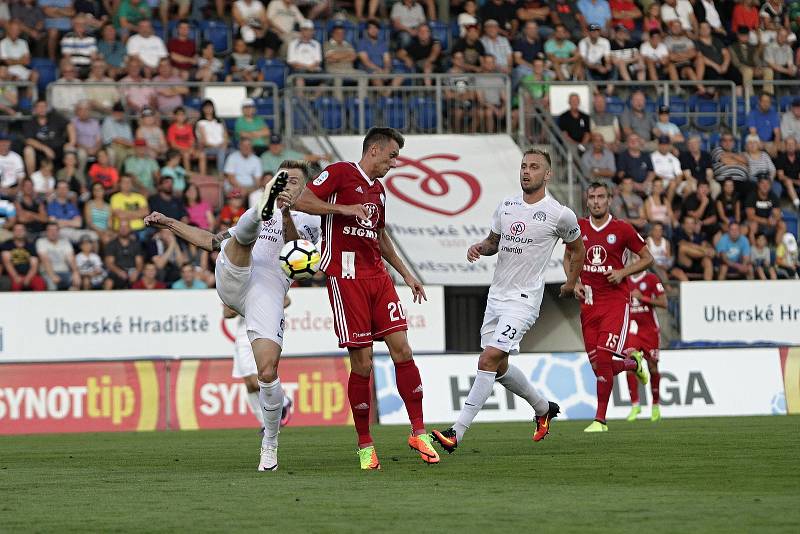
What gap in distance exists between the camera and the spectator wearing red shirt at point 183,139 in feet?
84.5

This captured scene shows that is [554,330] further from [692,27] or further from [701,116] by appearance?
[692,27]

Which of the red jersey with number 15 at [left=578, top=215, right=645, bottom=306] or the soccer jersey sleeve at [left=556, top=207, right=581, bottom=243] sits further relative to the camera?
the red jersey with number 15 at [left=578, top=215, right=645, bottom=306]

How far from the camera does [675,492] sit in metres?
9.28

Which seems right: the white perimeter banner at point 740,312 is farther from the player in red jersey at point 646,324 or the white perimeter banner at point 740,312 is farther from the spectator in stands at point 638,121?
the spectator in stands at point 638,121

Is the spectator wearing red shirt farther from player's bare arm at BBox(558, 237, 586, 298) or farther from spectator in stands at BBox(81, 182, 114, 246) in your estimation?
player's bare arm at BBox(558, 237, 586, 298)

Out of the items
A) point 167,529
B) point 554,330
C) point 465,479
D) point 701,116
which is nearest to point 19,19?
point 554,330

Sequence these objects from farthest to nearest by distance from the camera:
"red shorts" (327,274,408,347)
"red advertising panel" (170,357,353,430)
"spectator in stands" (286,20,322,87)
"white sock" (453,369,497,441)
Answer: "spectator in stands" (286,20,322,87) < "red advertising panel" (170,357,353,430) < "white sock" (453,369,497,441) < "red shorts" (327,274,408,347)

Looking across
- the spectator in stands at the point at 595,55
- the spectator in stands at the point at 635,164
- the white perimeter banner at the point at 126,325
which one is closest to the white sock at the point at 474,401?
the white perimeter banner at the point at 126,325

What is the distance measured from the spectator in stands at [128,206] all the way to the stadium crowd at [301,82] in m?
0.03

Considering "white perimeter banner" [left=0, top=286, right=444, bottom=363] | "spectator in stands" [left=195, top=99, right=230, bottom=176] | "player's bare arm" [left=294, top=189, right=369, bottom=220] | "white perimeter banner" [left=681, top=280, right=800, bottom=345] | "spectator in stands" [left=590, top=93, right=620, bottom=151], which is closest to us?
"player's bare arm" [left=294, top=189, right=369, bottom=220]

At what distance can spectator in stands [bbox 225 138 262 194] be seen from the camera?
2541cm

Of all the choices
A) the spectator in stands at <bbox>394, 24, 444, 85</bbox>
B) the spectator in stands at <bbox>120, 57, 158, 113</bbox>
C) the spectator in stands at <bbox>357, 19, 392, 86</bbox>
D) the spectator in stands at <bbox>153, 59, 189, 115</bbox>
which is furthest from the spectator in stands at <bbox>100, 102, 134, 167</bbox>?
the spectator in stands at <bbox>394, 24, 444, 85</bbox>

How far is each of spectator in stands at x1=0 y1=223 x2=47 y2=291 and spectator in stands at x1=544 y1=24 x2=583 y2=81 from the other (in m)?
11.4

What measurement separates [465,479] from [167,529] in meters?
3.09
